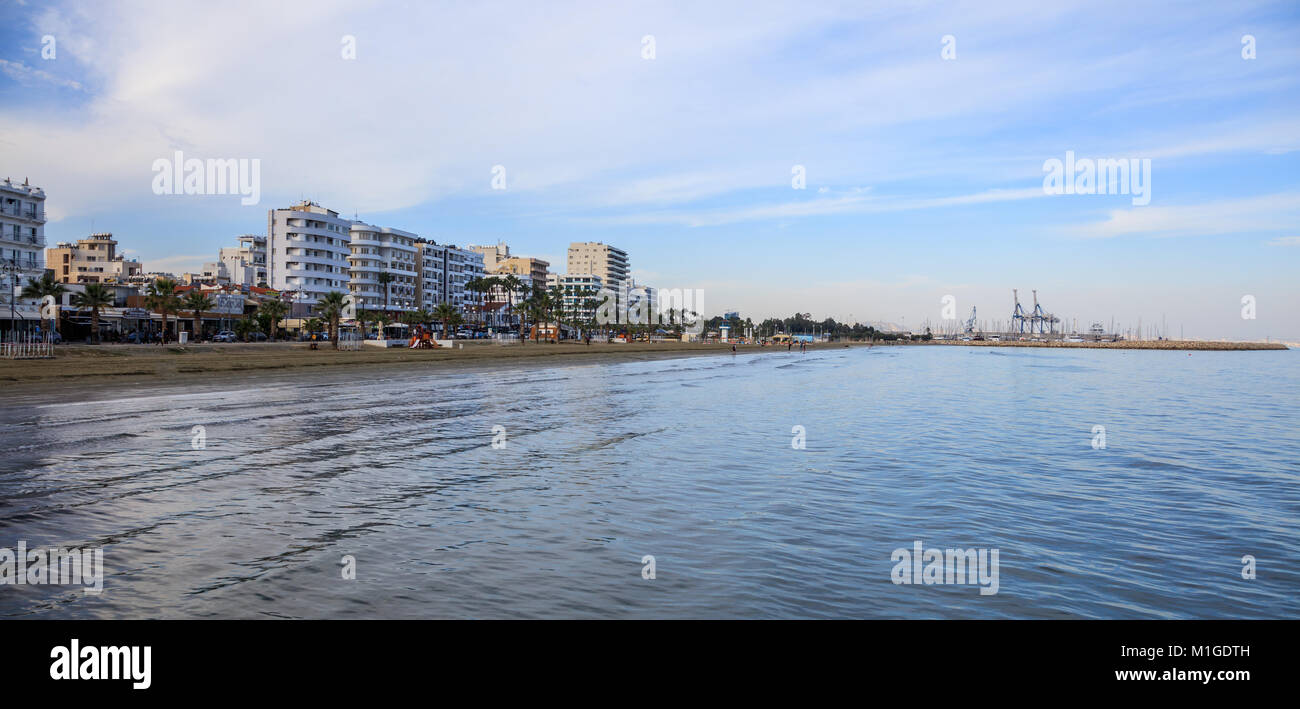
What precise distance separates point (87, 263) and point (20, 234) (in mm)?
67785

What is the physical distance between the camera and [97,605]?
768cm

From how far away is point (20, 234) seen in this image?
81.1 metres

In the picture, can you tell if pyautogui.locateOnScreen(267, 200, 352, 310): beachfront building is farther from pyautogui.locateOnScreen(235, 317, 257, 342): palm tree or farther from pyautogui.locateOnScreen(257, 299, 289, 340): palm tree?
pyautogui.locateOnScreen(235, 317, 257, 342): palm tree

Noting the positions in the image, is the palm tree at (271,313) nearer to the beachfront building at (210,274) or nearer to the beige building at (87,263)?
the beachfront building at (210,274)

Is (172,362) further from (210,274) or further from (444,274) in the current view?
(444,274)

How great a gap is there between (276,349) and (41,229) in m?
31.8

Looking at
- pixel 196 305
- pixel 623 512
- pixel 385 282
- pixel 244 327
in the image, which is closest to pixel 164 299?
pixel 196 305

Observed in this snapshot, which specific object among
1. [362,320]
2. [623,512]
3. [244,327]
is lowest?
[623,512]

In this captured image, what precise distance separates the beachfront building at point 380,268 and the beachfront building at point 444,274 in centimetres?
767

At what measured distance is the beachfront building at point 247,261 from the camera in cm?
13638

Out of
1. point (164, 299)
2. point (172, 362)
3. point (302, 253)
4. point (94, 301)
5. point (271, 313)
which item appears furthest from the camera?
point (302, 253)
